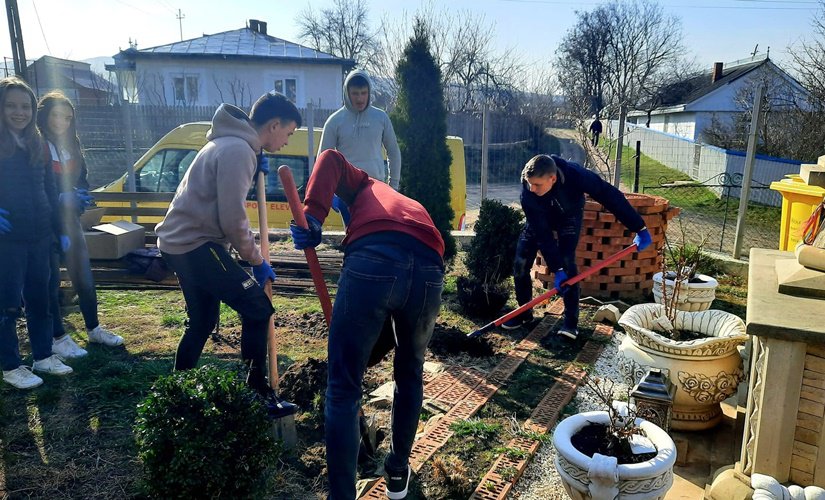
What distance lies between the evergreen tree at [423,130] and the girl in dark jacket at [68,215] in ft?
11.6

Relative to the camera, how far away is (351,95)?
4.82 metres

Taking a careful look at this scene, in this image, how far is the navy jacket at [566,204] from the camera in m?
4.35

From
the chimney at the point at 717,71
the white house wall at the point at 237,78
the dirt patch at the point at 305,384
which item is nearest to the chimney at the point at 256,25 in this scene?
the white house wall at the point at 237,78

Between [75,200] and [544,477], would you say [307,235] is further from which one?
[75,200]

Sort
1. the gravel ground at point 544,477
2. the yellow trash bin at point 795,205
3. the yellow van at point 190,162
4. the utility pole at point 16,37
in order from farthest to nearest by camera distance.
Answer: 1. the utility pole at point 16,37
2. the yellow van at point 190,162
3. the yellow trash bin at point 795,205
4. the gravel ground at point 544,477

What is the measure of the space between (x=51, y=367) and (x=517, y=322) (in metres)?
3.52

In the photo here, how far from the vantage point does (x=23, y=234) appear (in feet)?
11.8

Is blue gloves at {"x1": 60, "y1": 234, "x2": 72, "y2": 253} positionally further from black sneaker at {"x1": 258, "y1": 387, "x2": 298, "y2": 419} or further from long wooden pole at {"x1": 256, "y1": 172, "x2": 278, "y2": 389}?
black sneaker at {"x1": 258, "y1": 387, "x2": 298, "y2": 419}

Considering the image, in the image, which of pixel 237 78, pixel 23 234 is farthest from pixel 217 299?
pixel 237 78

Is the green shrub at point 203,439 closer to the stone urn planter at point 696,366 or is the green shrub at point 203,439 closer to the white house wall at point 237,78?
the stone urn planter at point 696,366

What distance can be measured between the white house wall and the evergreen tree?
14.5m

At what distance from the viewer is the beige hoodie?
2.78 metres

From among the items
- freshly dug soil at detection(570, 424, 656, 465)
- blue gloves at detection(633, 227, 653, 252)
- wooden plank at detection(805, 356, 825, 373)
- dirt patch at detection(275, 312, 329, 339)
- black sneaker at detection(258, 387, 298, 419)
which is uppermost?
blue gloves at detection(633, 227, 653, 252)

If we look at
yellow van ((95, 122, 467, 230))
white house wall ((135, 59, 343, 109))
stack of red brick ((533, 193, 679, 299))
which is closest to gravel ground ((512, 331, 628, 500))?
stack of red brick ((533, 193, 679, 299))
